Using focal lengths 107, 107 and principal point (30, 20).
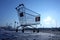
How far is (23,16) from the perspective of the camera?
2514 cm

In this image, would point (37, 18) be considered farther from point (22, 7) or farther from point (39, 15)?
point (22, 7)

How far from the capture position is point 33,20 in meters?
25.0

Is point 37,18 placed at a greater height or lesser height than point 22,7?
lesser

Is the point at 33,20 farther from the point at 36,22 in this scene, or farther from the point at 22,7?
the point at 22,7

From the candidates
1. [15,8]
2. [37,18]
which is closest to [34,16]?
[37,18]

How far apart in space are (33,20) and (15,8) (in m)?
5.17

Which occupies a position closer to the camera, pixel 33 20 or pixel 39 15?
pixel 33 20

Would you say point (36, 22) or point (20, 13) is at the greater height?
point (20, 13)

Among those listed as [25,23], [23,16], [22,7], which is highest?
[22,7]

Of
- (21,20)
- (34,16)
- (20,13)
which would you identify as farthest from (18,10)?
(34,16)

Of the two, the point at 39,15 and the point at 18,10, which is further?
the point at 39,15

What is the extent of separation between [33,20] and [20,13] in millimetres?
3419

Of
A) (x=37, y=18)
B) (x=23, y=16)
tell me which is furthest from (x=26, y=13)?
(x=37, y=18)

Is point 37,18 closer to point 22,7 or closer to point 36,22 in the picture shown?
point 36,22
